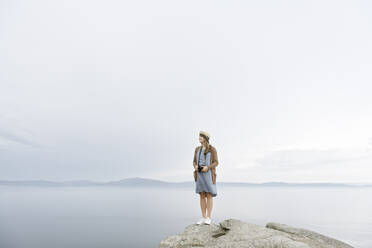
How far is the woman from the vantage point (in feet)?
33.9

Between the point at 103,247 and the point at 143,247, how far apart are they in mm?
13227

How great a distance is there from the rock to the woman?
806 millimetres

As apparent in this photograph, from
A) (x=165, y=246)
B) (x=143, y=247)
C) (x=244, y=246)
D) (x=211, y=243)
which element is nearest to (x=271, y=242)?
(x=244, y=246)

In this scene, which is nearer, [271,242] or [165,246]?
[271,242]

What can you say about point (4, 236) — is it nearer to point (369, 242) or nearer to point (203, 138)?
point (369, 242)

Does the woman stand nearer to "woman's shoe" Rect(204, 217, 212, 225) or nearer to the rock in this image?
"woman's shoe" Rect(204, 217, 212, 225)

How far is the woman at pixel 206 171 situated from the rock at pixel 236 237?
0.81m

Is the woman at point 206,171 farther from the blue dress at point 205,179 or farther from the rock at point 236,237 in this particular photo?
the rock at point 236,237

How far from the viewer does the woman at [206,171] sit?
33.9 ft

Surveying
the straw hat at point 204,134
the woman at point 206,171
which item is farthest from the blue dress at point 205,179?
the straw hat at point 204,134

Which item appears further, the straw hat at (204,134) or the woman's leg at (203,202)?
the woman's leg at (203,202)

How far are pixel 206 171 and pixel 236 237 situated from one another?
8.30 feet

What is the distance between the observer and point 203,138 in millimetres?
10391

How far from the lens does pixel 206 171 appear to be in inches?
409
